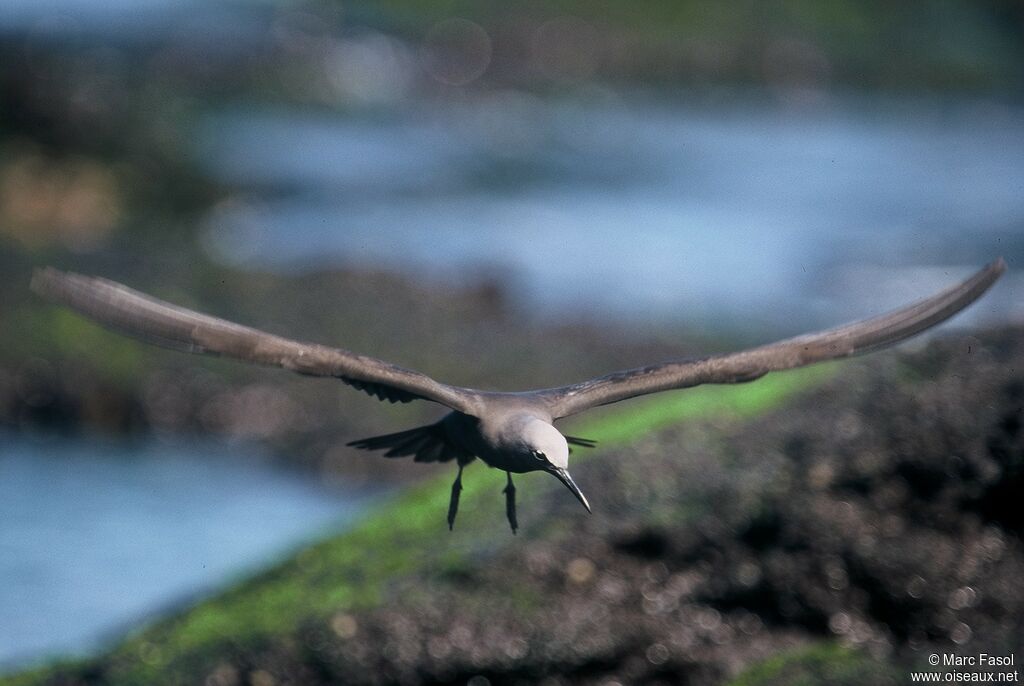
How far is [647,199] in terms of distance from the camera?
27734 mm

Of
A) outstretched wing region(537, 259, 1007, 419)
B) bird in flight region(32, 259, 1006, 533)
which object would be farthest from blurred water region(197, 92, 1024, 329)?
bird in flight region(32, 259, 1006, 533)

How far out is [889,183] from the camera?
29.5 m

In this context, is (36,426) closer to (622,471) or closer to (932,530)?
(622,471)

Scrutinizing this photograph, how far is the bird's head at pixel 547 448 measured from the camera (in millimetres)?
6652

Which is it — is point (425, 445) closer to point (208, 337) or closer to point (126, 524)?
point (208, 337)

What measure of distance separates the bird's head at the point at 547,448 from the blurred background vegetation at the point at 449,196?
2141mm

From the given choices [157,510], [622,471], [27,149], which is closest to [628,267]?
[27,149]

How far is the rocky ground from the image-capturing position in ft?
27.5

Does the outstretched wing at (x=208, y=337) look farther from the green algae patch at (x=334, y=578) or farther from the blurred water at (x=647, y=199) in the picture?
the blurred water at (x=647, y=199)

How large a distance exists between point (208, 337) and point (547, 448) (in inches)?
60.8

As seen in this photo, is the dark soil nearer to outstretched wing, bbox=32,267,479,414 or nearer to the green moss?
the green moss

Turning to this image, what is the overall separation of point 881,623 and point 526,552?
2.06 meters

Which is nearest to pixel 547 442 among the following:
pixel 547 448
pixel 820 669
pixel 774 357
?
pixel 547 448

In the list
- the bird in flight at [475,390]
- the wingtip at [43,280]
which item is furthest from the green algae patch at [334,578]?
the wingtip at [43,280]
